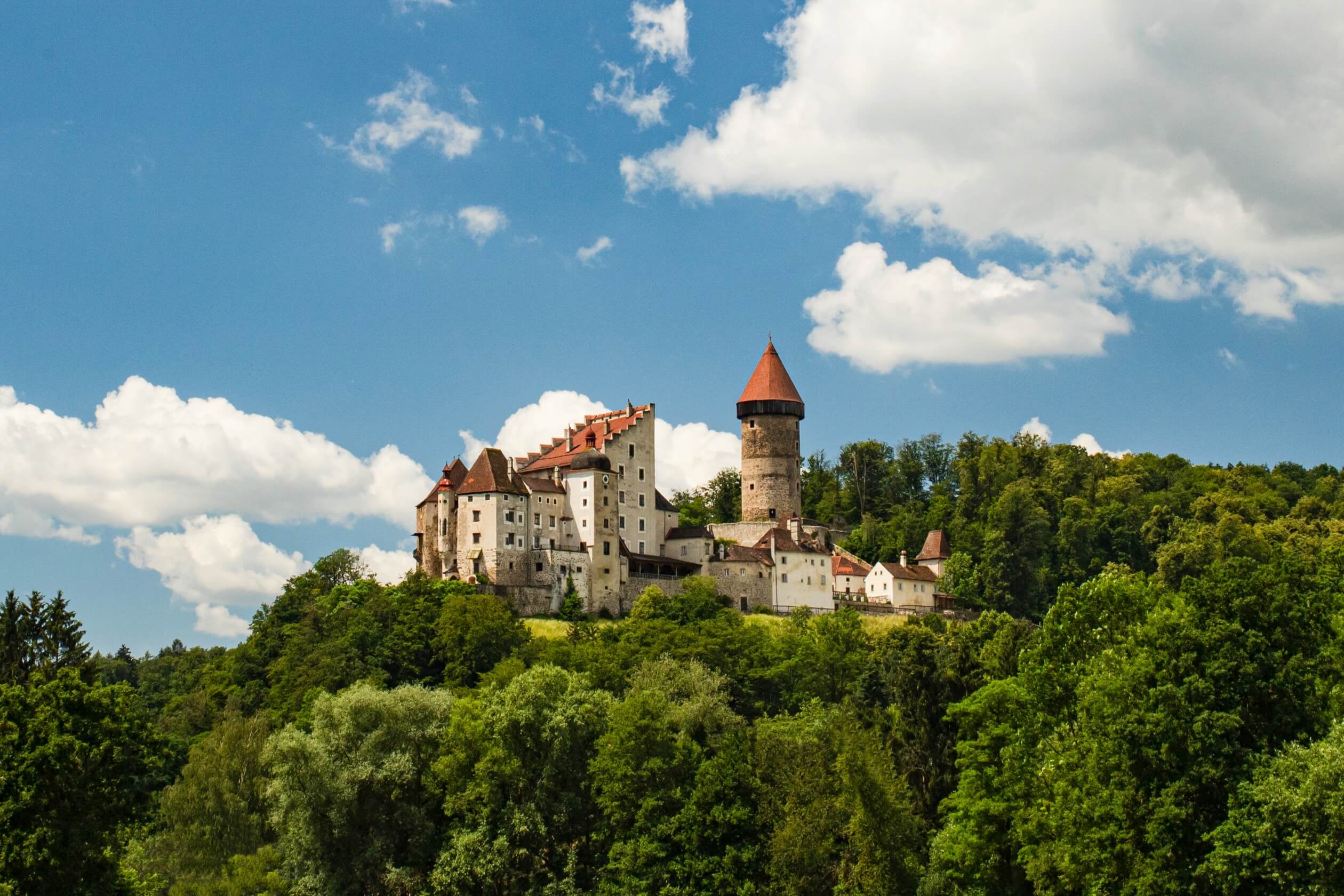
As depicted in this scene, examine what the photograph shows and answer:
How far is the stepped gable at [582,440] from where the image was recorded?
86.0 m

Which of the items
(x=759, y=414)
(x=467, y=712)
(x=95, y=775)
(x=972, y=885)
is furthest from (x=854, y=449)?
(x=95, y=775)

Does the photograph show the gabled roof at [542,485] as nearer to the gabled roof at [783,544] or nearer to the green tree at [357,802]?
the gabled roof at [783,544]

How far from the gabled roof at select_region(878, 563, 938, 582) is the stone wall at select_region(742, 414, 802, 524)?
733 centimetres

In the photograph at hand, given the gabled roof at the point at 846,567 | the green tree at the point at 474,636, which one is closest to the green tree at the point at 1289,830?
the green tree at the point at 474,636

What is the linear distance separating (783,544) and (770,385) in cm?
1277

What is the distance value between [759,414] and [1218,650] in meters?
63.7

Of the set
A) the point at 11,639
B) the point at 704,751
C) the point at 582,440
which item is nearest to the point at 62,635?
the point at 11,639

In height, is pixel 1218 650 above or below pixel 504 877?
above

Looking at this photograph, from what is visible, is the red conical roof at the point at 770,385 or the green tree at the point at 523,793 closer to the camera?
the green tree at the point at 523,793

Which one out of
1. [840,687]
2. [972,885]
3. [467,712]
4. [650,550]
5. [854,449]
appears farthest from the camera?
[854,449]

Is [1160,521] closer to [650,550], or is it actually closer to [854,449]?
[854,449]

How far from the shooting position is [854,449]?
114 meters

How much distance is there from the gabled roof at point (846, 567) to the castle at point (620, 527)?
14 cm

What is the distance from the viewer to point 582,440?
8769cm
